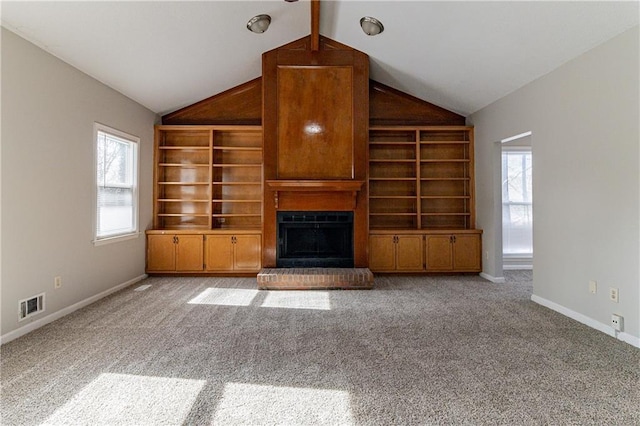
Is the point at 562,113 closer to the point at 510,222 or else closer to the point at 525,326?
the point at 525,326

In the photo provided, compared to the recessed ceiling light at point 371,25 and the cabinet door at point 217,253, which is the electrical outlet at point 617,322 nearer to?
the recessed ceiling light at point 371,25

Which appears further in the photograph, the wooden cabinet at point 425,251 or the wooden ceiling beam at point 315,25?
the wooden cabinet at point 425,251

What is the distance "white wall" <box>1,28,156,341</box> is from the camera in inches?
108

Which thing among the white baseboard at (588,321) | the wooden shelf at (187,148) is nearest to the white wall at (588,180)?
the white baseboard at (588,321)

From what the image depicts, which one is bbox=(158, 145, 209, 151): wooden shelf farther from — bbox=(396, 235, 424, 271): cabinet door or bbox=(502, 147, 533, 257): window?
bbox=(502, 147, 533, 257): window

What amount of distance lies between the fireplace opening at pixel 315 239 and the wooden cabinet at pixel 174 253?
4.41ft

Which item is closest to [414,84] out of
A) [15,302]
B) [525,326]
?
[525,326]

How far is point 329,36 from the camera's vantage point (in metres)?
4.78

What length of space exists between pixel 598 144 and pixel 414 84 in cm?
272

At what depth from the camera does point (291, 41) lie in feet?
15.8

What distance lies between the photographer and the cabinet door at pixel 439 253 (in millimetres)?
5246

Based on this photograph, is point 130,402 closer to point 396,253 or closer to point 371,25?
point 396,253

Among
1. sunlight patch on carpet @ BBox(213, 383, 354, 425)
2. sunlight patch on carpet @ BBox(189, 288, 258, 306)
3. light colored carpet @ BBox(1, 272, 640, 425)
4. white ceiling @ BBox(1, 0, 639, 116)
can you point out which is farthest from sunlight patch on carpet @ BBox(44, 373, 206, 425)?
white ceiling @ BBox(1, 0, 639, 116)

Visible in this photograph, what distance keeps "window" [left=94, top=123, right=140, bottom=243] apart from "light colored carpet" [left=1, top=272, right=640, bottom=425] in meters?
1.09
